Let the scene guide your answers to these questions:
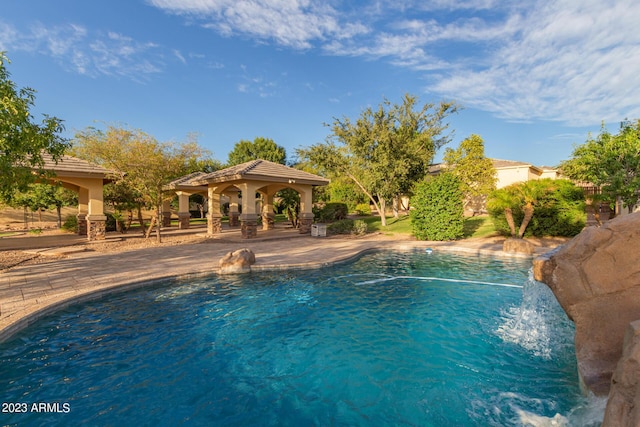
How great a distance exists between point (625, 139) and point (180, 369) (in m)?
20.1

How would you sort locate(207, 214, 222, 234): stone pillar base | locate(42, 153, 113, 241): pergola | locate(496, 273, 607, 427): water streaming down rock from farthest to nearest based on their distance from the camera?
locate(207, 214, 222, 234): stone pillar base → locate(42, 153, 113, 241): pergola → locate(496, 273, 607, 427): water streaming down rock

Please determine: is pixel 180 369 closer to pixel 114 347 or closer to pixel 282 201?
pixel 114 347

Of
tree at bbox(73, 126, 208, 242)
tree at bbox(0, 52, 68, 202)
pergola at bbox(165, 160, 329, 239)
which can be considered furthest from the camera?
pergola at bbox(165, 160, 329, 239)

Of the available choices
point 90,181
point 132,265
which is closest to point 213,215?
point 90,181

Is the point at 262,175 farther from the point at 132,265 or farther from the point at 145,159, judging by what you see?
the point at 132,265

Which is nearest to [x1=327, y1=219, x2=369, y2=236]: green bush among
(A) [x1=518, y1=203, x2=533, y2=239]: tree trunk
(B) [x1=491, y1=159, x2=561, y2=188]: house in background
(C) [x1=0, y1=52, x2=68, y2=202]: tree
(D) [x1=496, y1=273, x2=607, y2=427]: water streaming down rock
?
(A) [x1=518, y1=203, x2=533, y2=239]: tree trunk

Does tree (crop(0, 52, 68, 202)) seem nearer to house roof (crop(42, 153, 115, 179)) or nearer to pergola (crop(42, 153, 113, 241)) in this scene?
house roof (crop(42, 153, 115, 179))

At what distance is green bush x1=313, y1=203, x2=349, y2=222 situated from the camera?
101 ft

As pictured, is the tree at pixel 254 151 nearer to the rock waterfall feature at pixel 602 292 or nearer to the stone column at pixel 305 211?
the stone column at pixel 305 211

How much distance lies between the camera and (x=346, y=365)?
5582 mm

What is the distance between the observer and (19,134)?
8523 mm

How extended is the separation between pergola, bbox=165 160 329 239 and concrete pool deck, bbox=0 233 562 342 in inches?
90.6

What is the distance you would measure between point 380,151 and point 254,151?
2703 centimetres

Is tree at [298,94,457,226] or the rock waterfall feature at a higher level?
tree at [298,94,457,226]
